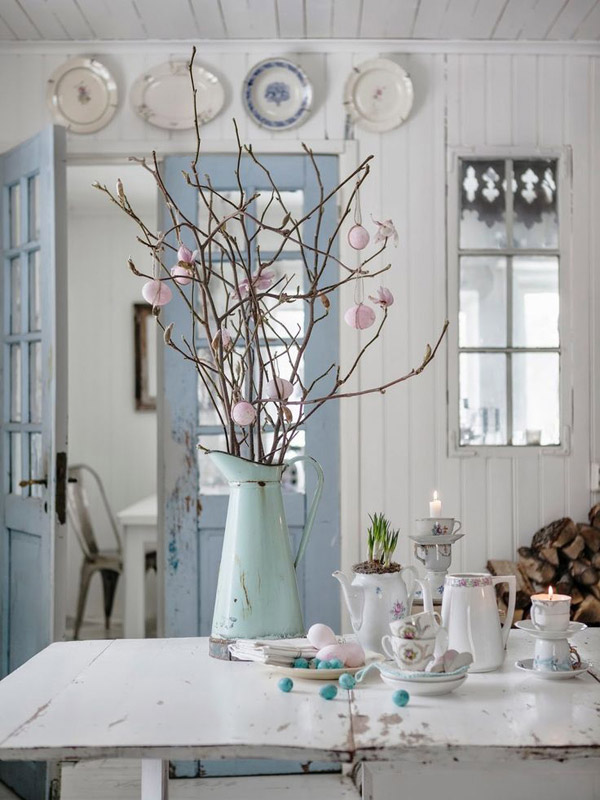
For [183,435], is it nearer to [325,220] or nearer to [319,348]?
[319,348]

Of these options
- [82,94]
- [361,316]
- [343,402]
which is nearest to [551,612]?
[361,316]

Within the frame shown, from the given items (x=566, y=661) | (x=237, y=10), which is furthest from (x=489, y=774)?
(x=237, y=10)

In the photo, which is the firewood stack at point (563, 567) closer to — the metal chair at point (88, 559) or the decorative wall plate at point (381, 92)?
the decorative wall plate at point (381, 92)

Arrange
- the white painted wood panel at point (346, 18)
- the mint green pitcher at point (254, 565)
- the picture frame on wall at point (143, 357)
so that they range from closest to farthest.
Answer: the mint green pitcher at point (254, 565) → the white painted wood panel at point (346, 18) → the picture frame on wall at point (143, 357)

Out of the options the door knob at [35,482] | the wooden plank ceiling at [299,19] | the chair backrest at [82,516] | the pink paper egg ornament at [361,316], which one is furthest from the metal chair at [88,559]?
the pink paper egg ornament at [361,316]

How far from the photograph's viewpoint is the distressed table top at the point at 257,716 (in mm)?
1304

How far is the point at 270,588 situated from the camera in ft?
5.70

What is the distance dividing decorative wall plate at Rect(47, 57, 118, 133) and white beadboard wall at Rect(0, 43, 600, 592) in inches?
1.7

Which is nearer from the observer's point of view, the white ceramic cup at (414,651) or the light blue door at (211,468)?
the white ceramic cup at (414,651)

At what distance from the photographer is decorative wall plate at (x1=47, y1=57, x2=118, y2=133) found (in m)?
3.38

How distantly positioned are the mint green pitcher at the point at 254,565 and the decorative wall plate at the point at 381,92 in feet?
6.53

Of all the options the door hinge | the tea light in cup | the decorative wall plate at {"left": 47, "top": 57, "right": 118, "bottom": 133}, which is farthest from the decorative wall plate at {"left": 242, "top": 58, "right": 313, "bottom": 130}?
the tea light in cup

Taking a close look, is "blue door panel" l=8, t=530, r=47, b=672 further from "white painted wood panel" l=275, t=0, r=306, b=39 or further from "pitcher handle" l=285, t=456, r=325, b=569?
"white painted wood panel" l=275, t=0, r=306, b=39

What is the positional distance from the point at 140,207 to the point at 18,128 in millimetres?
2721
